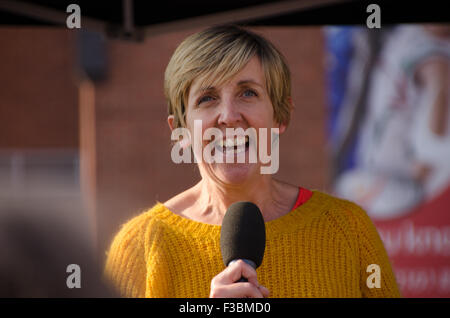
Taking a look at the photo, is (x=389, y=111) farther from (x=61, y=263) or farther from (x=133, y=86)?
(x=61, y=263)

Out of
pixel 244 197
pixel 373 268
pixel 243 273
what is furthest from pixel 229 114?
pixel 373 268

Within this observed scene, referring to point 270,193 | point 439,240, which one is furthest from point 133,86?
point 270,193

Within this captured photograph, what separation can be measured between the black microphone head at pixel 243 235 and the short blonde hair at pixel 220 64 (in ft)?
1.41

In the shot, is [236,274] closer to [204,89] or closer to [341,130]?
[204,89]

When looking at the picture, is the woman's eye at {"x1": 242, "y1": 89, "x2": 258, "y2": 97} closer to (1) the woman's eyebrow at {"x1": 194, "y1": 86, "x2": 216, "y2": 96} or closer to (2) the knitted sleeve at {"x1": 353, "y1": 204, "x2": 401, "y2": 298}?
(1) the woman's eyebrow at {"x1": 194, "y1": 86, "x2": 216, "y2": 96}

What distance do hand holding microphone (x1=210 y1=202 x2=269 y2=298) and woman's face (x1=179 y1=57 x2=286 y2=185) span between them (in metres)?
0.17

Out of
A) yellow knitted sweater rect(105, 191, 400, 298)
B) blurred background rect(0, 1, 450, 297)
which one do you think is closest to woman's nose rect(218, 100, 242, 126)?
yellow knitted sweater rect(105, 191, 400, 298)

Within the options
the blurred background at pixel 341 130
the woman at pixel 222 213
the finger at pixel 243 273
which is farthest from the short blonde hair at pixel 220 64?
the blurred background at pixel 341 130

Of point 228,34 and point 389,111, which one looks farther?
point 389,111

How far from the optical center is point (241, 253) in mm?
1573

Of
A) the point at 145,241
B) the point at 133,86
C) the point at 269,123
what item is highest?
the point at 133,86
